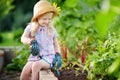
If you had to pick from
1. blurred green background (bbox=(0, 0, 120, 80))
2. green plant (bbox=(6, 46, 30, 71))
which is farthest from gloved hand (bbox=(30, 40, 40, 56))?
green plant (bbox=(6, 46, 30, 71))

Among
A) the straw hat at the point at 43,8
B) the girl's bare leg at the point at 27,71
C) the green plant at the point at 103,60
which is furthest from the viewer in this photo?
the girl's bare leg at the point at 27,71

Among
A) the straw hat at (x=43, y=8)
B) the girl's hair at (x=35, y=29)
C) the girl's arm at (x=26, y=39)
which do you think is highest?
the straw hat at (x=43, y=8)

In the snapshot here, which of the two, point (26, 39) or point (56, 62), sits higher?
point (26, 39)

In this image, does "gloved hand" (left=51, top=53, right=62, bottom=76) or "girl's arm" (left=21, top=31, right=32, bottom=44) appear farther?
"gloved hand" (left=51, top=53, right=62, bottom=76)

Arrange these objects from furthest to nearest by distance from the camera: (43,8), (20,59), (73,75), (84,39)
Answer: (20,59)
(84,39)
(73,75)
(43,8)

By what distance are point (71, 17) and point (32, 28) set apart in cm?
224

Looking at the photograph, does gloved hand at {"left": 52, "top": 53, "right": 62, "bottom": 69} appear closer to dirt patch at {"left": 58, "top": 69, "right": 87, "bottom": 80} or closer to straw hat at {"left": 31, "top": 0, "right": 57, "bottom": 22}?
dirt patch at {"left": 58, "top": 69, "right": 87, "bottom": 80}

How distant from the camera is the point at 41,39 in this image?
491 centimetres

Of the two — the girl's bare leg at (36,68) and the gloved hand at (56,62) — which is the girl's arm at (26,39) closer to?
the girl's bare leg at (36,68)

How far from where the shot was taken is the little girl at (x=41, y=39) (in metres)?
4.70

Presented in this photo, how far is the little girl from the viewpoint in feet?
15.4

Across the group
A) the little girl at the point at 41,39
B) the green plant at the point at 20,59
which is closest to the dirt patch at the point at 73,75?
the little girl at the point at 41,39

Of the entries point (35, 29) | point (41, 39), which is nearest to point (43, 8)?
point (35, 29)

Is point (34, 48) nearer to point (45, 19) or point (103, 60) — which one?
point (45, 19)
